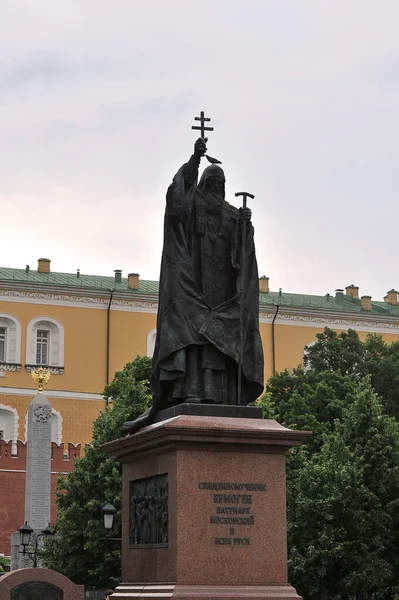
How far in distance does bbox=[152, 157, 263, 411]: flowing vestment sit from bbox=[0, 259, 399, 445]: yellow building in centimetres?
4551

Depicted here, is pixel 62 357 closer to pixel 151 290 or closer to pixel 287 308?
pixel 151 290

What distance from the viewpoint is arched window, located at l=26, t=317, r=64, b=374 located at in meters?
58.7

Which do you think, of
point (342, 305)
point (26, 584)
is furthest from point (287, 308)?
point (26, 584)

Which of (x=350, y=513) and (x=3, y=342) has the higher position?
(x=3, y=342)

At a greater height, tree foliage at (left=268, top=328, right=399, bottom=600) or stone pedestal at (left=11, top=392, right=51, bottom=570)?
stone pedestal at (left=11, top=392, right=51, bottom=570)

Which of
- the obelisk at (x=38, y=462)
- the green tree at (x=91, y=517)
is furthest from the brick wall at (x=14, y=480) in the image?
the green tree at (x=91, y=517)

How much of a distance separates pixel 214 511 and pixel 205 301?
210 centimetres

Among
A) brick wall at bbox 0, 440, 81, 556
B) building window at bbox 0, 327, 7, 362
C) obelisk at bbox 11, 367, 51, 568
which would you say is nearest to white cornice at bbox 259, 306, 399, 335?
building window at bbox 0, 327, 7, 362

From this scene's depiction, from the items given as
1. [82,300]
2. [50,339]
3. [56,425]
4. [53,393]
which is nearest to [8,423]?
[56,425]

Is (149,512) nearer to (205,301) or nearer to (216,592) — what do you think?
(216,592)

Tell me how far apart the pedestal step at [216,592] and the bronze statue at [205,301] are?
1705 mm

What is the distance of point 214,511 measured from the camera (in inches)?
430

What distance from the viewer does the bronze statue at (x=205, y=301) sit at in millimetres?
11867

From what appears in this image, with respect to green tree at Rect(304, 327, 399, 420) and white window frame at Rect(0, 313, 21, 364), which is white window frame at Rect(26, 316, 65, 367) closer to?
white window frame at Rect(0, 313, 21, 364)
